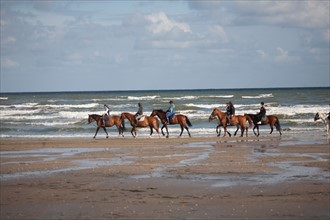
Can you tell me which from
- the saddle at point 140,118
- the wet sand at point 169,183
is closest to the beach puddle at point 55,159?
the wet sand at point 169,183

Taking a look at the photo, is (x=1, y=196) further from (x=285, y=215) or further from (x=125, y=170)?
(x=285, y=215)

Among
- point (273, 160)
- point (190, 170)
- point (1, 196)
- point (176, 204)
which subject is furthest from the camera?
point (273, 160)

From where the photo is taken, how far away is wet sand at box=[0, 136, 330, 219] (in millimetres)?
10164

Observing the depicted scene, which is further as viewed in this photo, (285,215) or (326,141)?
(326,141)

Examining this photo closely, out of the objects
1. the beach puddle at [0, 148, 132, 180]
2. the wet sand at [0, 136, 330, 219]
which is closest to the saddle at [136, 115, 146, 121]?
the beach puddle at [0, 148, 132, 180]

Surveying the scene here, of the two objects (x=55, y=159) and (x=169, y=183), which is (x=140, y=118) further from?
(x=169, y=183)

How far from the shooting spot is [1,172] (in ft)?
51.3

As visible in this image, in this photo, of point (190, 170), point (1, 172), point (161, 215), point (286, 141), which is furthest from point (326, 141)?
point (161, 215)

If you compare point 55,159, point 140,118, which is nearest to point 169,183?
point 55,159

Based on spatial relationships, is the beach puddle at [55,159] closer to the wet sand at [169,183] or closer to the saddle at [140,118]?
the wet sand at [169,183]

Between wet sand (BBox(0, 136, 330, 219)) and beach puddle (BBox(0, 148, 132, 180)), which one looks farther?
beach puddle (BBox(0, 148, 132, 180))

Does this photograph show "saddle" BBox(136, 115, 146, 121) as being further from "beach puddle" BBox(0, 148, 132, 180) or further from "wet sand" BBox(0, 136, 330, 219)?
"wet sand" BBox(0, 136, 330, 219)

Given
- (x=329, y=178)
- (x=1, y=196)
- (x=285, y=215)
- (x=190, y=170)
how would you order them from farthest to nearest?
(x=190, y=170)
(x=329, y=178)
(x=1, y=196)
(x=285, y=215)

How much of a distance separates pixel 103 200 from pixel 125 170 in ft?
14.0
